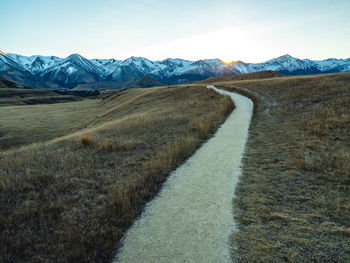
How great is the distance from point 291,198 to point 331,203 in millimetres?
1065

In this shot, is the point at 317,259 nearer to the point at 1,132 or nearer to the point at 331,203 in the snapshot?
the point at 331,203

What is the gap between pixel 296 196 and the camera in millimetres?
6371

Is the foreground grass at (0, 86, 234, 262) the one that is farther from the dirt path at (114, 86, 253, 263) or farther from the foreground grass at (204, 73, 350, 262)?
the foreground grass at (204, 73, 350, 262)

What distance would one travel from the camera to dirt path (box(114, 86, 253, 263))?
14.7 feet

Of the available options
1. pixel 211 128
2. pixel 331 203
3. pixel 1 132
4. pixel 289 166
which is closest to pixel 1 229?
Answer: pixel 331 203

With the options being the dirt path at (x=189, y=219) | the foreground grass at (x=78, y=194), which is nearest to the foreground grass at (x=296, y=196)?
the dirt path at (x=189, y=219)

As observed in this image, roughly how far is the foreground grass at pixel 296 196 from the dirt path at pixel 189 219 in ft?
1.55

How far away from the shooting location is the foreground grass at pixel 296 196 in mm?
4391

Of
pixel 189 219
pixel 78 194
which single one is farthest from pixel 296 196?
pixel 78 194

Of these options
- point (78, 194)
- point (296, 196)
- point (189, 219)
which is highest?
point (78, 194)

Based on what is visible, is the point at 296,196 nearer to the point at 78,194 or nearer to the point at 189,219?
the point at 189,219

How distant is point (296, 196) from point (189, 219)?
150 inches

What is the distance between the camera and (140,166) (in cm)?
925

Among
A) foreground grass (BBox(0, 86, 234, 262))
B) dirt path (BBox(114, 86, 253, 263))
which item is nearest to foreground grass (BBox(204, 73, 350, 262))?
dirt path (BBox(114, 86, 253, 263))
